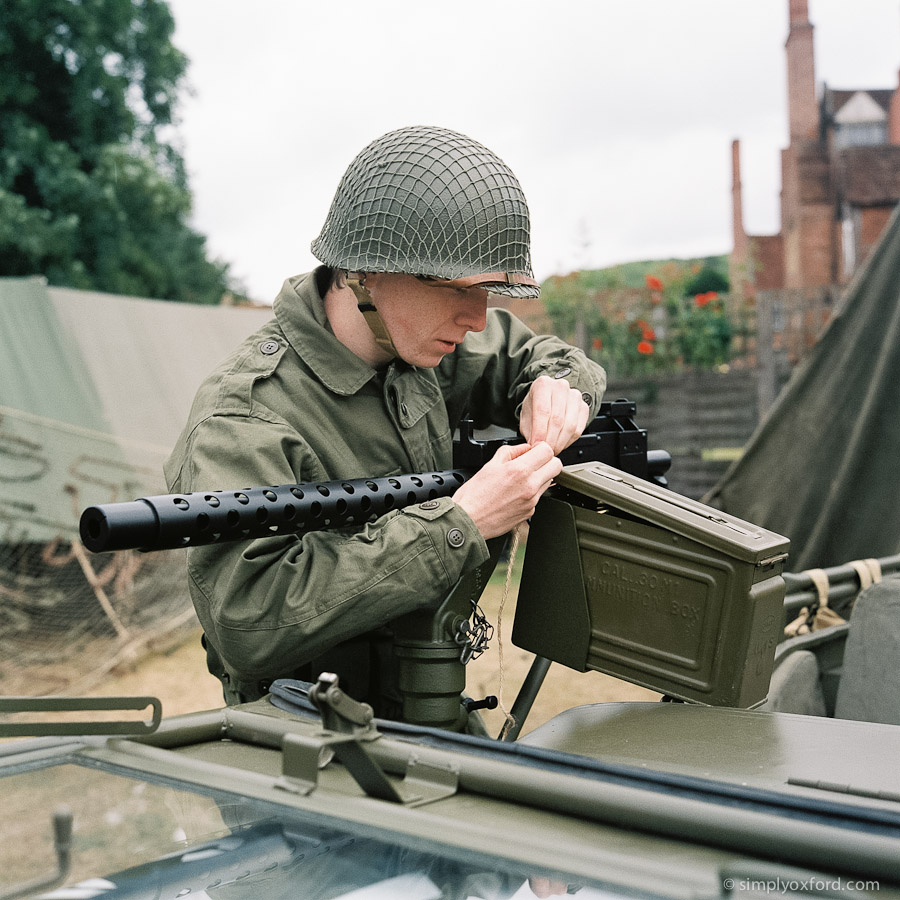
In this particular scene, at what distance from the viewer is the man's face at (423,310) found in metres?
2.21

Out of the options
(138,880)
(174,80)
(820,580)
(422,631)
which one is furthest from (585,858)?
(174,80)

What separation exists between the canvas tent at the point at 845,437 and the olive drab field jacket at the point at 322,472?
4.12 m

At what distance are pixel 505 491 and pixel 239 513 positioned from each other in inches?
21.3

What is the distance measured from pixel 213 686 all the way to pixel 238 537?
5.99 metres

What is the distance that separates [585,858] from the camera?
1.05m

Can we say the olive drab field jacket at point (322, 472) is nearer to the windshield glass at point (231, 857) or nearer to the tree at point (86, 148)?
the windshield glass at point (231, 857)

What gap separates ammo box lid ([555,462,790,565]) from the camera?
6.11 ft

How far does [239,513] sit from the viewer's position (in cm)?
168

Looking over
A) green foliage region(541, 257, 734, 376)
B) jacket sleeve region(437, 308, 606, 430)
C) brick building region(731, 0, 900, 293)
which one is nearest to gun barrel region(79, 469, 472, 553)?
jacket sleeve region(437, 308, 606, 430)

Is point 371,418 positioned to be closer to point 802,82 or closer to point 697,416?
point 697,416

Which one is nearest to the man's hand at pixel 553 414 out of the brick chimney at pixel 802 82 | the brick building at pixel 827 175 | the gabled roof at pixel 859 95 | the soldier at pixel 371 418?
the soldier at pixel 371 418

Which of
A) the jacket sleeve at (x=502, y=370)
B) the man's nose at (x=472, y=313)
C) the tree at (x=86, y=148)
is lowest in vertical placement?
the jacket sleeve at (x=502, y=370)

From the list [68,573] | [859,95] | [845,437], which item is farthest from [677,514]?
[859,95]

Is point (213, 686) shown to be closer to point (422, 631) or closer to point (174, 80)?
point (422, 631)
